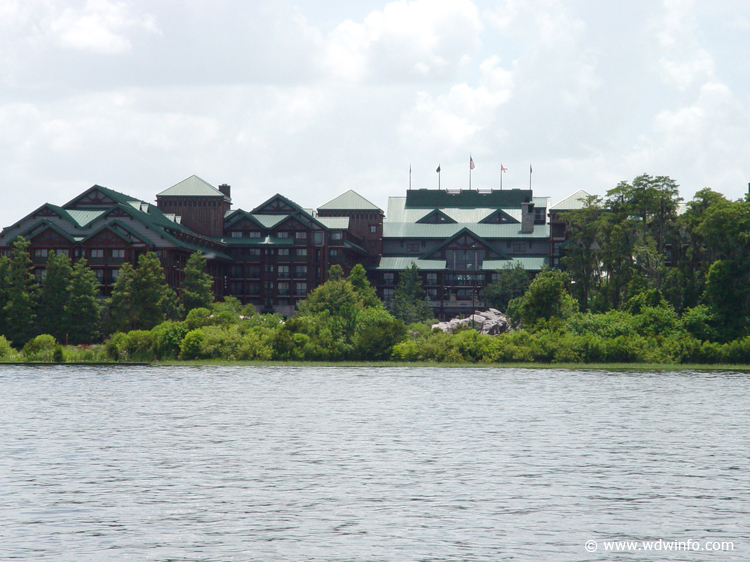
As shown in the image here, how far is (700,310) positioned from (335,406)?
42.1m

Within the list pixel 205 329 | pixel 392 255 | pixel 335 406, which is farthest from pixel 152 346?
pixel 392 255

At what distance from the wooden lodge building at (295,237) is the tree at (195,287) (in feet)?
12.9

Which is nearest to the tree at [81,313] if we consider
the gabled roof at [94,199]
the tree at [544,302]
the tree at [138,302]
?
the tree at [138,302]

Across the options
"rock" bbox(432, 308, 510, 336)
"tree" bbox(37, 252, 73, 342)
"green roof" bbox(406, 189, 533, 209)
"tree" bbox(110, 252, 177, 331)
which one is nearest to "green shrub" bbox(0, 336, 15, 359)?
"tree" bbox(37, 252, 73, 342)

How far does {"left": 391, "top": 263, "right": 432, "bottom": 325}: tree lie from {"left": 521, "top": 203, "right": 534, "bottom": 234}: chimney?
64.8 ft

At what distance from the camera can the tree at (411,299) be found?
12081 cm

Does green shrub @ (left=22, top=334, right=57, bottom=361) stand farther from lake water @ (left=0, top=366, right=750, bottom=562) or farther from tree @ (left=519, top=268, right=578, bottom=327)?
tree @ (left=519, top=268, right=578, bottom=327)

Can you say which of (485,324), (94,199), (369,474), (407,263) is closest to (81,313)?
(94,199)

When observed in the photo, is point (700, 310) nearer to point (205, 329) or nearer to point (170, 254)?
point (205, 329)

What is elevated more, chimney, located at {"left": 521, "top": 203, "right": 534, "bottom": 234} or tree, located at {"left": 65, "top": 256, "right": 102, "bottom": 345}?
chimney, located at {"left": 521, "top": 203, "right": 534, "bottom": 234}

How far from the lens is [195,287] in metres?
109

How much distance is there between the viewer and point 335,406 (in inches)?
1831

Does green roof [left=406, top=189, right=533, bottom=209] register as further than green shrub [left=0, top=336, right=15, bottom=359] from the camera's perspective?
Yes

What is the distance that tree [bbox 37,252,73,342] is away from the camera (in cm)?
9238
